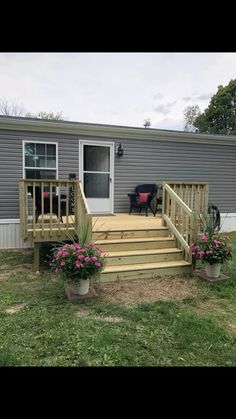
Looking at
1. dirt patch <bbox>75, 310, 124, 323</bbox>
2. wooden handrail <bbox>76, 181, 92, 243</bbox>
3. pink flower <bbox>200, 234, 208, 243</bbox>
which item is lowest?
dirt patch <bbox>75, 310, 124, 323</bbox>

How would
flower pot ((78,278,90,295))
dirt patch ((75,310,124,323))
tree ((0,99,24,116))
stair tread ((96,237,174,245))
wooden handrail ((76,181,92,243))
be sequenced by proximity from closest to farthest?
dirt patch ((75,310,124,323))
flower pot ((78,278,90,295))
wooden handrail ((76,181,92,243))
stair tread ((96,237,174,245))
tree ((0,99,24,116))

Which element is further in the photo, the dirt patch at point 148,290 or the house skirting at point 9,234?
the house skirting at point 9,234

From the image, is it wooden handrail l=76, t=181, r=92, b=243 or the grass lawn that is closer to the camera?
the grass lawn

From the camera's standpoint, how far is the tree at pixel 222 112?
1998 cm

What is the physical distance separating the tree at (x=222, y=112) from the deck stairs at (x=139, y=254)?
17.6 metres

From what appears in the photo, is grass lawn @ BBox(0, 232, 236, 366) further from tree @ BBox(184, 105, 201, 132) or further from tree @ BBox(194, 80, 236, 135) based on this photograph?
tree @ BBox(184, 105, 201, 132)

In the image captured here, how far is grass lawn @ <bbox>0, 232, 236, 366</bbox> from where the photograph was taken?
2352 millimetres

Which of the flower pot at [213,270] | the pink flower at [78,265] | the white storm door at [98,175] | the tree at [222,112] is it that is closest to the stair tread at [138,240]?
the flower pot at [213,270]

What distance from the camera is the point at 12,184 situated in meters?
6.45

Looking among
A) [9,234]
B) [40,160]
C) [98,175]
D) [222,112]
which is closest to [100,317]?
[9,234]

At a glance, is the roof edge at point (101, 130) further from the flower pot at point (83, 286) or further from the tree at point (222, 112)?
the tree at point (222, 112)

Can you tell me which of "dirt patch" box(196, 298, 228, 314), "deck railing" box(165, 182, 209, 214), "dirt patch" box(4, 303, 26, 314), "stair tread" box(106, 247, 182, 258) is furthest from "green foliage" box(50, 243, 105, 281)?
"deck railing" box(165, 182, 209, 214)

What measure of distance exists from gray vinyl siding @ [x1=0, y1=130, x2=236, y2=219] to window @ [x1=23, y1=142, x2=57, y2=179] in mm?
116
